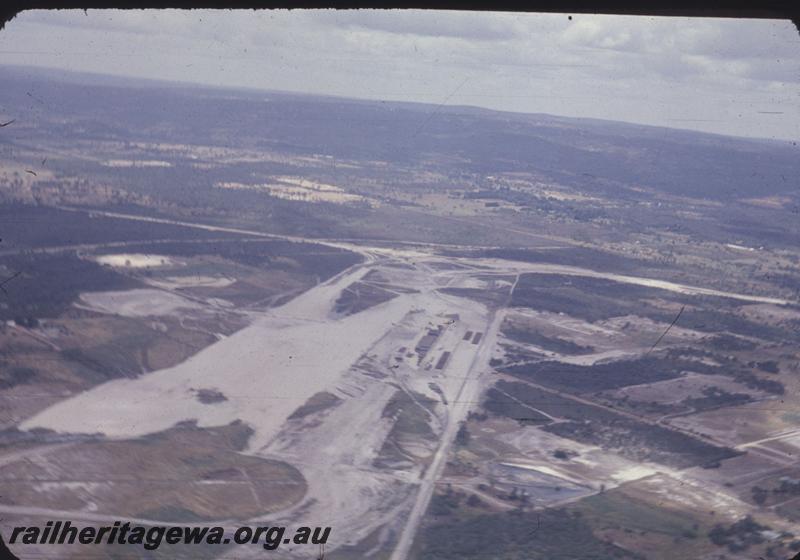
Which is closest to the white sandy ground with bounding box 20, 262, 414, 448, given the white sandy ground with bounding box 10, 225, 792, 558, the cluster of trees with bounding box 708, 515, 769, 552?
the white sandy ground with bounding box 10, 225, 792, 558

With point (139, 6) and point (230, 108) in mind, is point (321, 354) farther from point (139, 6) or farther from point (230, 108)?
point (230, 108)

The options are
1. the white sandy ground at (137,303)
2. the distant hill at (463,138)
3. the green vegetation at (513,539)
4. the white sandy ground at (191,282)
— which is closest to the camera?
the green vegetation at (513,539)

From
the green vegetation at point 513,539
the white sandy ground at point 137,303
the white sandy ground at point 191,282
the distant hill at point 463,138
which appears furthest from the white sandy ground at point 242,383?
the distant hill at point 463,138

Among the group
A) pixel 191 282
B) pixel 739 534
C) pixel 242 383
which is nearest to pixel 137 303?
pixel 191 282

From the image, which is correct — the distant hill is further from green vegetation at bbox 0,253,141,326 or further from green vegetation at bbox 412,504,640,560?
green vegetation at bbox 412,504,640,560

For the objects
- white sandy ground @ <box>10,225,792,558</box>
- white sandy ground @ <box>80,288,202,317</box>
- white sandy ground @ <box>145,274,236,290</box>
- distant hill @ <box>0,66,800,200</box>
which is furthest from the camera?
distant hill @ <box>0,66,800,200</box>

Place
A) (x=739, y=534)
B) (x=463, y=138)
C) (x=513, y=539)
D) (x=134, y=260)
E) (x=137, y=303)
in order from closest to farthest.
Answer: (x=513, y=539) → (x=739, y=534) → (x=137, y=303) → (x=134, y=260) → (x=463, y=138)

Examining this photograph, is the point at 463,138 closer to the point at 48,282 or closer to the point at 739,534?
the point at 48,282

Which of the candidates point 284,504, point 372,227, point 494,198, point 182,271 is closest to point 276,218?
point 372,227

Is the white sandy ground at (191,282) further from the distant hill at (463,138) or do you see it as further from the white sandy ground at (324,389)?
the distant hill at (463,138)
